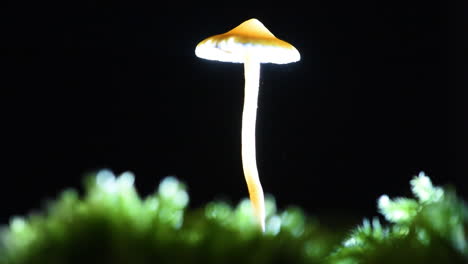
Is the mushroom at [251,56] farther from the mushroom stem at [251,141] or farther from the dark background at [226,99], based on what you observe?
the dark background at [226,99]

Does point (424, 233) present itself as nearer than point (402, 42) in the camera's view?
Yes

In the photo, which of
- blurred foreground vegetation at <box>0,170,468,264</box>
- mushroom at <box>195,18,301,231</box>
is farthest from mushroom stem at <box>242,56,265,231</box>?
blurred foreground vegetation at <box>0,170,468,264</box>

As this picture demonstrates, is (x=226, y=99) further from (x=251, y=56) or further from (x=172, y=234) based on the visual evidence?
(x=172, y=234)

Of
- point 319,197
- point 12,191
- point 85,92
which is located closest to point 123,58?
point 85,92

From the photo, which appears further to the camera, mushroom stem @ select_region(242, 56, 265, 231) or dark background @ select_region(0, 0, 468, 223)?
dark background @ select_region(0, 0, 468, 223)

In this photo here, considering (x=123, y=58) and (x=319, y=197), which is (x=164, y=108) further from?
(x=319, y=197)

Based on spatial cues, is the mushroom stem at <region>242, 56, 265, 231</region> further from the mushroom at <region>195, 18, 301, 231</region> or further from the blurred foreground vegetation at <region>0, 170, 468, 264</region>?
the blurred foreground vegetation at <region>0, 170, 468, 264</region>

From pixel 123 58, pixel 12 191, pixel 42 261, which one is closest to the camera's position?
pixel 42 261

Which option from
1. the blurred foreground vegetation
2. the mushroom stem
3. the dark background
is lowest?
the blurred foreground vegetation
